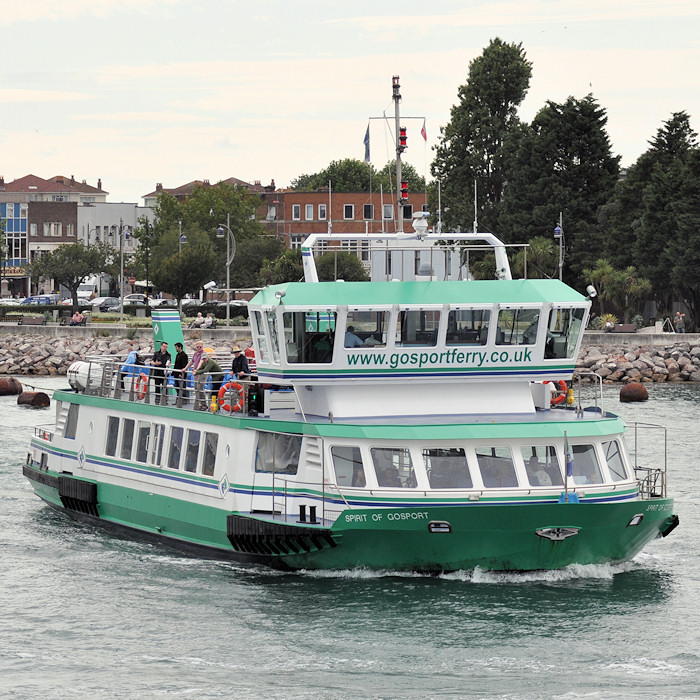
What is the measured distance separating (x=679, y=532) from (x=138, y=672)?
49.1 ft

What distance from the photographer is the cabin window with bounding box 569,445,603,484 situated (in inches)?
995

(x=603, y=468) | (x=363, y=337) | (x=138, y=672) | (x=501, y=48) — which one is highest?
(x=501, y=48)

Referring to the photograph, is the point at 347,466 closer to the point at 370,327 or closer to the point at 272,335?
the point at 370,327

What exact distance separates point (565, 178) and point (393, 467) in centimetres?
8043

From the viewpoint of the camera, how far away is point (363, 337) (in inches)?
1037

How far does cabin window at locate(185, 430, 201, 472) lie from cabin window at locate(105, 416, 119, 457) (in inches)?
135

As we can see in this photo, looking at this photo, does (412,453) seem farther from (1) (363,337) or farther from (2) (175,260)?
(2) (175,260)

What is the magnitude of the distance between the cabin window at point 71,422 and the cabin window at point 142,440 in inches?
128

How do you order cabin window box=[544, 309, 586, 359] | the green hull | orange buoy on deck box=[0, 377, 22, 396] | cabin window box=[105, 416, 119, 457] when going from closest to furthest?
the green hull → cabin window box=[544, 309, 586, 359] → cabin window box=[105, 416, 119, 457] → orange buoy on deck box=[0, 377, 22, 396]

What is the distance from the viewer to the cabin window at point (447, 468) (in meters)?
24.8

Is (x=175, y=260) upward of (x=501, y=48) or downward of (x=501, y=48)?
downward

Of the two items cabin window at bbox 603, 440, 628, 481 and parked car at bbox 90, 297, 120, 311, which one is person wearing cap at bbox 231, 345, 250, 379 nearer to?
cabin window at bbox 603, 440, 628, 481

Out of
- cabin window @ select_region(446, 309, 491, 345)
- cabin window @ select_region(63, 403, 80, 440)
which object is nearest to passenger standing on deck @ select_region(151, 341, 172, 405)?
cabin window @ select_region(63, 403, 80, 440)

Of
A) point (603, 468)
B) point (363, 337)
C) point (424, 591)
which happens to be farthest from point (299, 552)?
point (603, 468)
